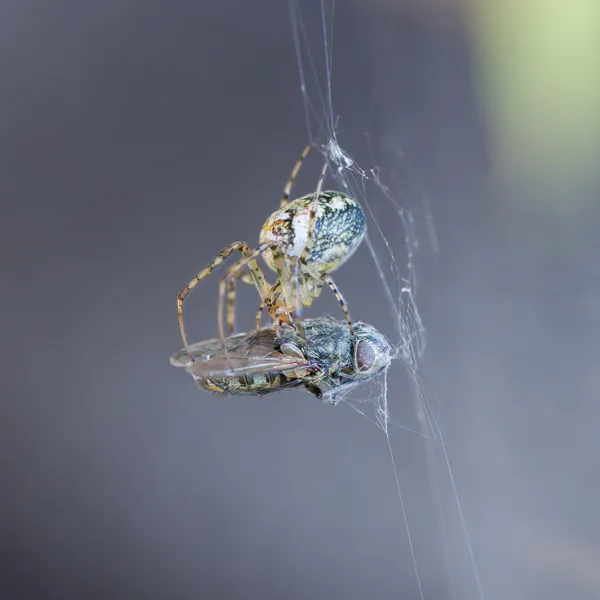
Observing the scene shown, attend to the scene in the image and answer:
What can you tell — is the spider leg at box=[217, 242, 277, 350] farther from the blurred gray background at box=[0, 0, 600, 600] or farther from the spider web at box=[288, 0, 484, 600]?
the blurred gray background at box=[0, 0, 600, 600]

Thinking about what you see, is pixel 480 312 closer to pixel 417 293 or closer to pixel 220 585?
pixel 417 293

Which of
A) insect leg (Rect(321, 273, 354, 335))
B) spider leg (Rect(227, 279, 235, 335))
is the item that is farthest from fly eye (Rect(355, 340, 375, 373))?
spider leg (Rect(227, 279, 235, 335))

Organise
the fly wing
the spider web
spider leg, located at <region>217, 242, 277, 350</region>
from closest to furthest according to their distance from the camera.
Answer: the fly wing → spider leg, located at <region>217, 242, 277, 350</region> → the spider web

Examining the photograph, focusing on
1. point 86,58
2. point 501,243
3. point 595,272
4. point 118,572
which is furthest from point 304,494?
point 86,58

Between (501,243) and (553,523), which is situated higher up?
(501,243)

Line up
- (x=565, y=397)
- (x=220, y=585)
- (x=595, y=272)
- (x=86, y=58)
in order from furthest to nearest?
1. (x=86, y=58)
2. (x=220, y=585)
3. (x=565, y=397)
4. (x=595, y=272)

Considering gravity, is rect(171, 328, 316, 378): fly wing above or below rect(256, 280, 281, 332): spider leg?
below

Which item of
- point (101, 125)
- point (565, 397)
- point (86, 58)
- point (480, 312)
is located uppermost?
point (86, 58)

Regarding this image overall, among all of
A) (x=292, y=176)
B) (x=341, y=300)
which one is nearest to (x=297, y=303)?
(x=341, y=300)
